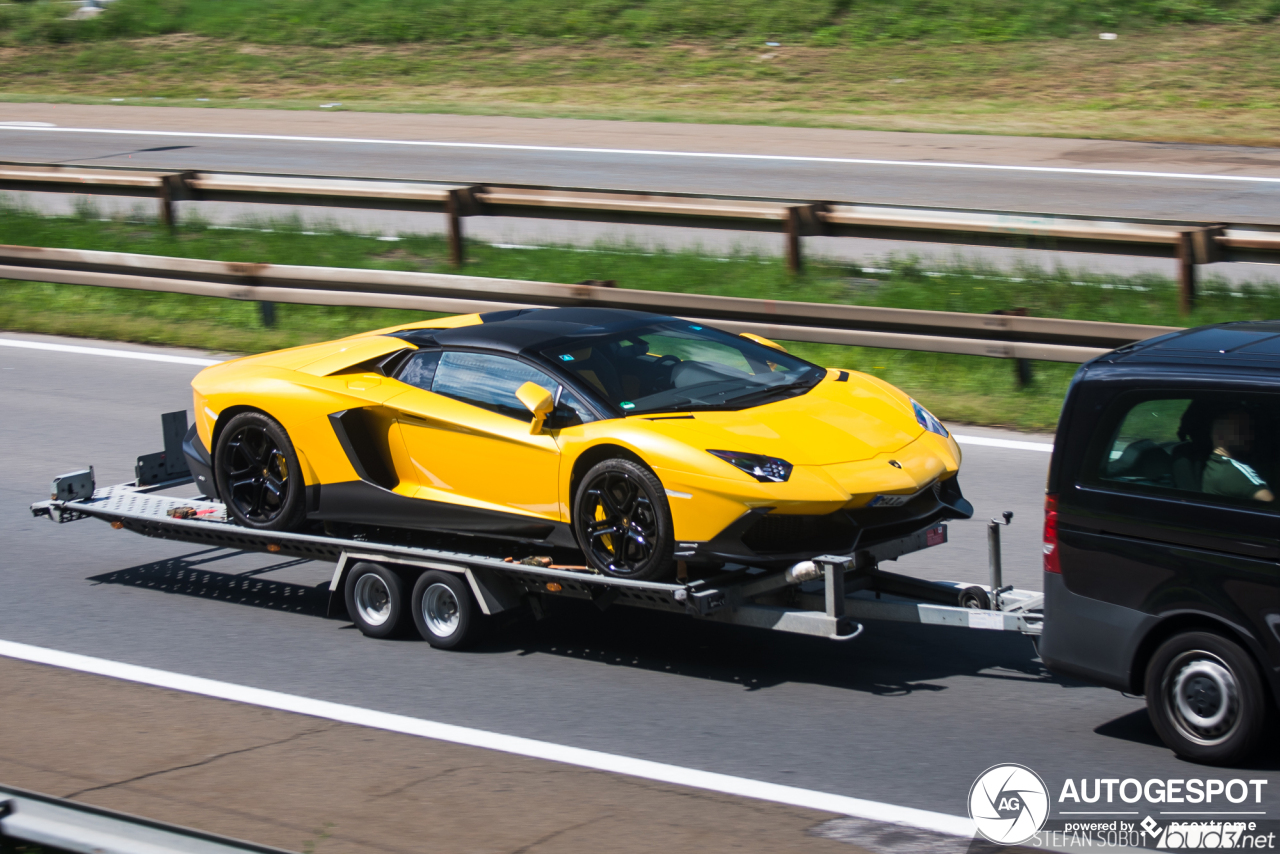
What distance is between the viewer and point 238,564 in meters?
9.67

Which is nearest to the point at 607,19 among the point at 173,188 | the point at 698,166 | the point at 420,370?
the point at 698,166

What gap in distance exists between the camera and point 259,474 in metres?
8.52

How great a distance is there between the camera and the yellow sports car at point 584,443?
6.92 metres

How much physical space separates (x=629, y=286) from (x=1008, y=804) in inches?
391

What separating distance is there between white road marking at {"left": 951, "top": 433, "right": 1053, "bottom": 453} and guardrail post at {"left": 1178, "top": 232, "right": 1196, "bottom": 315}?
205cm

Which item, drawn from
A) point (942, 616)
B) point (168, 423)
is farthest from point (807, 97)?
point (942, 616)

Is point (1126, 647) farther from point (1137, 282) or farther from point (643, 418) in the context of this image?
point (1137, 282)

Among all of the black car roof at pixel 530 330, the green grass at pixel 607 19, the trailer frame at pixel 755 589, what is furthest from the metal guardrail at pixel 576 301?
the green grass at pixel 607 19

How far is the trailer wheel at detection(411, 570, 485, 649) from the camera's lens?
302 inches

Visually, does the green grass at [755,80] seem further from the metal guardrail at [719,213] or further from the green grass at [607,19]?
the metal guardrail at [719,213]

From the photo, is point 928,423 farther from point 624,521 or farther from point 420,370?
point 420,370

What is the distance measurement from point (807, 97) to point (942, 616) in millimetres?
22269

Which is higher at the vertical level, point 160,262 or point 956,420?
point 160,262

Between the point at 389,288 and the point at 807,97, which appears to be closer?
the point at 389,288
